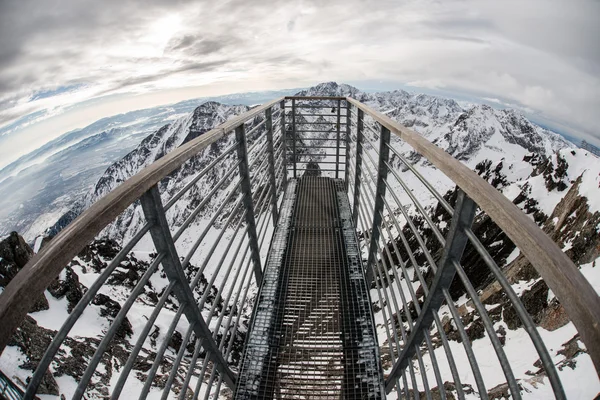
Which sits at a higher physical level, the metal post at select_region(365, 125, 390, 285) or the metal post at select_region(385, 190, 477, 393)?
the metal post at select_region(365, 125, 390, 285)

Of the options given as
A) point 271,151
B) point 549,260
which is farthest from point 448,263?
point 271,151

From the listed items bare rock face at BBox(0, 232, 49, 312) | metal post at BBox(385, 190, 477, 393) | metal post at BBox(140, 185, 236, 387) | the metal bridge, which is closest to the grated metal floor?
the metal bridge

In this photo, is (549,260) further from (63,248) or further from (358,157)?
(358,157)

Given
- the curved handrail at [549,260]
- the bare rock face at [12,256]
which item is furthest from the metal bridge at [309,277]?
the bare rock face at [12,256]

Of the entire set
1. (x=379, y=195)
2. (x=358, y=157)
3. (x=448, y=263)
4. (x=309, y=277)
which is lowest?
(x=448, y=263)

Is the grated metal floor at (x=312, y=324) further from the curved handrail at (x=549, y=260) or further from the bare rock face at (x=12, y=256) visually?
the bare rock face at (x=12, y=256)

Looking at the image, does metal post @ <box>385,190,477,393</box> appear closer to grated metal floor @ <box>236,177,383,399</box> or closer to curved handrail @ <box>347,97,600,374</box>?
curved handrail @ <box>347,97,600,374</box>
